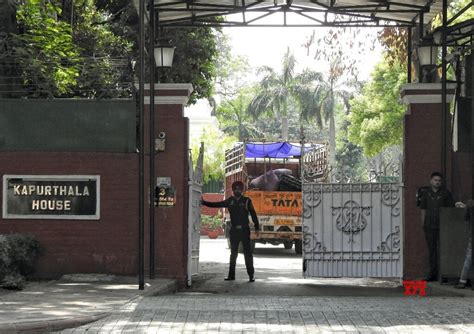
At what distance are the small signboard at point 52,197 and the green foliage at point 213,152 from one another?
1700 inches

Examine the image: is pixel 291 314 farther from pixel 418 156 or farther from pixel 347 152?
pixel 347 152

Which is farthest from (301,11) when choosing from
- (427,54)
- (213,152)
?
(213,152)

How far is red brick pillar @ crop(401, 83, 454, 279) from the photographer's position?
59.2 feet

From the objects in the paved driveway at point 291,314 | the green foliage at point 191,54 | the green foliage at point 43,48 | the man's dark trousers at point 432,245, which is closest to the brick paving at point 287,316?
the paved driveway at point 291,314

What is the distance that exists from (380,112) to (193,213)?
110ft

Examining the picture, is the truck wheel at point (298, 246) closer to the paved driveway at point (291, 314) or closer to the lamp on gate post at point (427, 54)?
the lamp on gate post at point (427, 54)

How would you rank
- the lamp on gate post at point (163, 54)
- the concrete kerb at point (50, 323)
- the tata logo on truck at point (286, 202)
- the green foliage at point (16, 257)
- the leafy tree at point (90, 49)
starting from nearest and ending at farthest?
the concrete kerb at point (50, 323) → the green foliage at point (16, 257) → the lamp on gate post at point (163, 54) → the leafy tree at point (90, 49) → the tata logo on truck at point (286, 202)

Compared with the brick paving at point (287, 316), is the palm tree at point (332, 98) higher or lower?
higher

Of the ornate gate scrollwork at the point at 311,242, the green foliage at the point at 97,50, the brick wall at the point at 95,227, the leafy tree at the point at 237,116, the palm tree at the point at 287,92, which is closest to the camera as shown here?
the brick wall at the point at 95,227

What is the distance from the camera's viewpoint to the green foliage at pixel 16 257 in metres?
15.2

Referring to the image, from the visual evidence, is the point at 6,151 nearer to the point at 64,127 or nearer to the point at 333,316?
the point at 64,127

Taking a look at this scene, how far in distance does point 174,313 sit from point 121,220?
5.54m

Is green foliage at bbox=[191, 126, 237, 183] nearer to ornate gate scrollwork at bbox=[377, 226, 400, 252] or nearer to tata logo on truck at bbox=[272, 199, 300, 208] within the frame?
tata logo on truck at bbox=[272, 199, 300, 208]

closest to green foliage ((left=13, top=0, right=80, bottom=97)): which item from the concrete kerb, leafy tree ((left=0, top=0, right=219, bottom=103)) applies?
leafy tree ((left=0, top=0, right=219, bottom=103))
